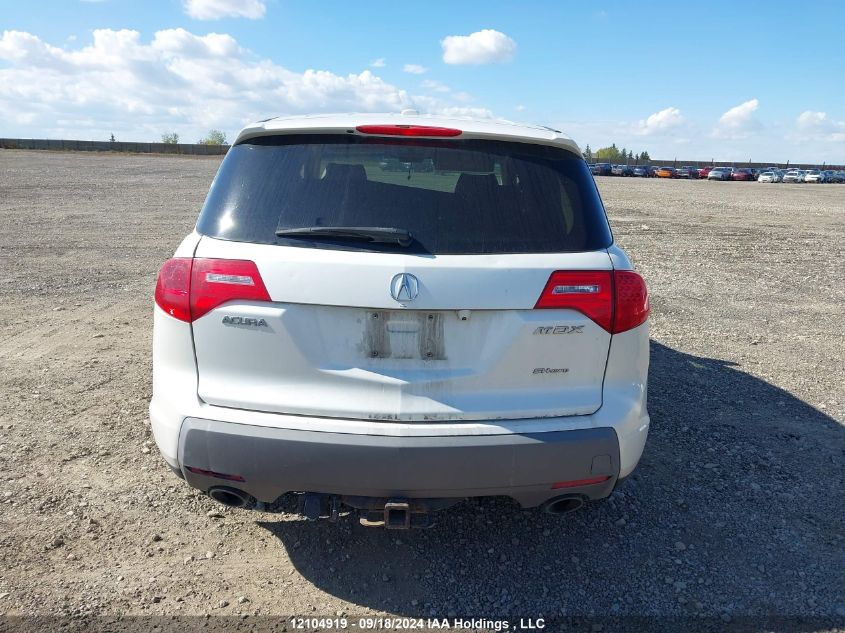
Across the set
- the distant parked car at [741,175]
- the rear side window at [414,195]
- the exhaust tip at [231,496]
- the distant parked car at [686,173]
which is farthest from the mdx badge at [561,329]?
the distant parked car at [686,173]

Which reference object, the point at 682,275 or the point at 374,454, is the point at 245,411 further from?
the point at 682,275

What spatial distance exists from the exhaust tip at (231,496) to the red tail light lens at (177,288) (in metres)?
0.71

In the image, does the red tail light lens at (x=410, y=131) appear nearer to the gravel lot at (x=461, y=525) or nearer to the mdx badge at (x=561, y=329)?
the mdx badge at (x=561, y=329)

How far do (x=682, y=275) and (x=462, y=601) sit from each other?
27.9 ft

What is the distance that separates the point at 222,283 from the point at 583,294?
4.69ft

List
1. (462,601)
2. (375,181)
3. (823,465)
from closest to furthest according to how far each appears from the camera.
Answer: (375,181)
(462,601)
(823,465)

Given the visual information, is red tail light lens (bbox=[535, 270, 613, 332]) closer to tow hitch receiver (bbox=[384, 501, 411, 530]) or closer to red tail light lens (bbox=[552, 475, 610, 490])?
red tail light lens (bbox=[552, 475, 610, 490])

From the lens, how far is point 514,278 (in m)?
2.51

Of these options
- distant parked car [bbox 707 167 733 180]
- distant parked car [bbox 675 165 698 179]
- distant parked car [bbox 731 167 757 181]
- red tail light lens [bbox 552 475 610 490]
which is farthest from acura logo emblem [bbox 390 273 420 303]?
distant parked car [bbox 675 165 698 179]

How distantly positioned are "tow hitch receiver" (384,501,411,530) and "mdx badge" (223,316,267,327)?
860mm

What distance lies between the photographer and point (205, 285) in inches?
102

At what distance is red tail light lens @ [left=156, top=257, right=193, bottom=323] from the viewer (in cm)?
262

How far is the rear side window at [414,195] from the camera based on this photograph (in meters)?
2.60

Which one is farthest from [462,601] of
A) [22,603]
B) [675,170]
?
[675,170]
